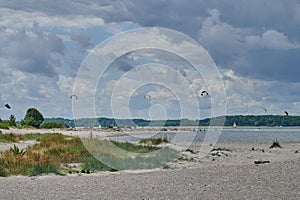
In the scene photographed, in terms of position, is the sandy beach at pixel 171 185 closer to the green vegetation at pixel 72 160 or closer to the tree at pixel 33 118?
the green vegetation at pixel 72 160

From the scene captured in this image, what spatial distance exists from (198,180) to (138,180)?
2.05m

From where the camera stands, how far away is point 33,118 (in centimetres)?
10006

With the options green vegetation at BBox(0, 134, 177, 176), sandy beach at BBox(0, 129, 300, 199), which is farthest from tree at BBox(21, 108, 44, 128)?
sandy beach at BBox(0, 129, 300, 199)

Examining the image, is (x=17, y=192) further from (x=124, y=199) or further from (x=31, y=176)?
(x=31, y=176)

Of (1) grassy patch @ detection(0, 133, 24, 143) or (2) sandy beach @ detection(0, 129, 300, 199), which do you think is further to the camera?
(1) grassy patch @ detection(0, 133, 24, 143)

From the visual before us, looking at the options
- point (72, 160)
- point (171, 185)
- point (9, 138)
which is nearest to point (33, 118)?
point (9, 138)

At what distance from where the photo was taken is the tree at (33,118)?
321ft

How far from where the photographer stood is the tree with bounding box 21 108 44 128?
321ft

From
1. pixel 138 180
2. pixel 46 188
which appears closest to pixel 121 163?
pixel 138 180

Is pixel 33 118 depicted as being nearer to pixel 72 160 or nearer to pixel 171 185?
pixel 72 160

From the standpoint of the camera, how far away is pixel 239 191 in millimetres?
14453

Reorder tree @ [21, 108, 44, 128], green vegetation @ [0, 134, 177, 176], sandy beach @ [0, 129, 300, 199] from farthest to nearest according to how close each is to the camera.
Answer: tree @ [21, 108, 44, 128] < green vegetation @ [0, 134, 177, 176] < sandy beach @ [0, 129, 300, 199]

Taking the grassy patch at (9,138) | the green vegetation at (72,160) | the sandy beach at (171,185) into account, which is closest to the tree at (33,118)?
the grassy patch at (9,138)

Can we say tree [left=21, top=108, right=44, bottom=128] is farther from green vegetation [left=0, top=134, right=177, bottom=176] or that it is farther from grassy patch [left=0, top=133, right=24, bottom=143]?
green vegetation [left=0, top=134, right=177, bottom=176]
